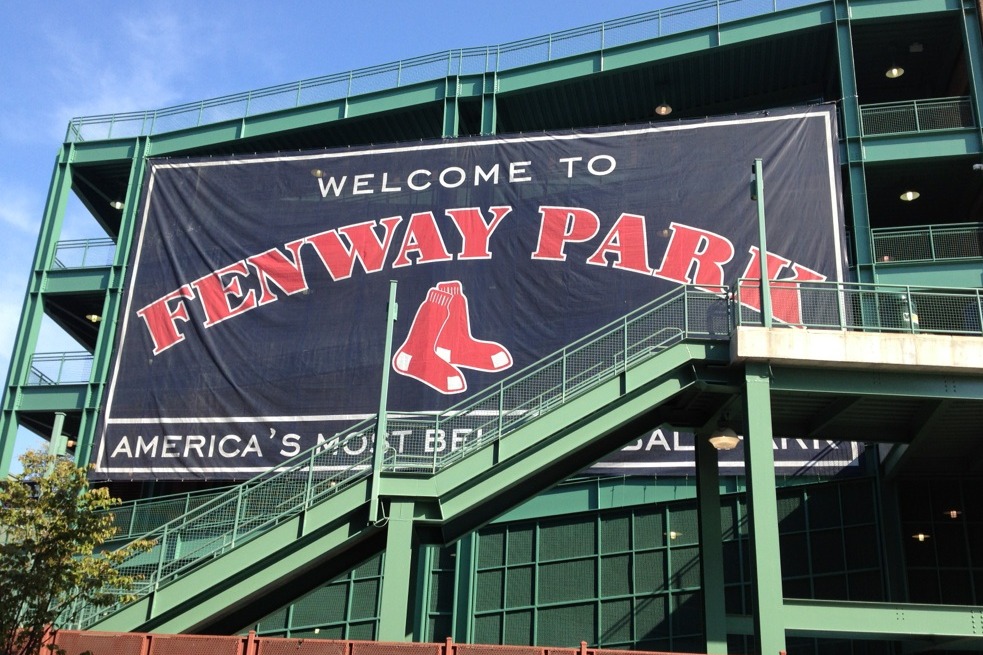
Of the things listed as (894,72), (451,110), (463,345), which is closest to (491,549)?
(463,345)

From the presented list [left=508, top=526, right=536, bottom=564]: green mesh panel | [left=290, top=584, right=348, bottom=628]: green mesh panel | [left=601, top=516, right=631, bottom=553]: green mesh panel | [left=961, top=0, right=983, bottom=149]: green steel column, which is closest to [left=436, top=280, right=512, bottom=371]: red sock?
[left=508, top=526, right=536, bottom=564]: green mesh panel

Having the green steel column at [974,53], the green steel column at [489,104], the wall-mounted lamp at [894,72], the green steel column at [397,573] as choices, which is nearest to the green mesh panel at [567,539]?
the green steel column at [397,573]

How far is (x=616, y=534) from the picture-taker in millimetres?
26250

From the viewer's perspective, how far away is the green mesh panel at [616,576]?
25.6 metres

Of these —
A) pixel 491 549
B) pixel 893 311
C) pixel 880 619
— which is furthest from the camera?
pixel 491 549

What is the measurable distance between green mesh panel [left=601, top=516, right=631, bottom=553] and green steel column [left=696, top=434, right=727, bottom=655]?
693cm

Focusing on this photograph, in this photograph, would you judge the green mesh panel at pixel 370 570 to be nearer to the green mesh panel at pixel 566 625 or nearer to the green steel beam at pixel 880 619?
the green mesh panel at pixel 566 625

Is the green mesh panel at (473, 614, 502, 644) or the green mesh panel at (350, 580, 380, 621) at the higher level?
the green mesh panel at (350, 580, 380, 621)

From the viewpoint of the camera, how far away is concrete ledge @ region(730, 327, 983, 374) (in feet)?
56.5

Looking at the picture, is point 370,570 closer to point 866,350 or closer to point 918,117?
point 866,350

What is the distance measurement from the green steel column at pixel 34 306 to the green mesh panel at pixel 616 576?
1856cm

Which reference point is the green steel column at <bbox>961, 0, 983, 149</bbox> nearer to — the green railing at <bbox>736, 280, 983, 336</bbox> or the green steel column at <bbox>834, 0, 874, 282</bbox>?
the green steel column at <bbox>834, 0, 874, 282</bbox>

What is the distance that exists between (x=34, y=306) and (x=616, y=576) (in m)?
21.6

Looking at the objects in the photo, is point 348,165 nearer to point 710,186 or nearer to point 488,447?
point 710,186
